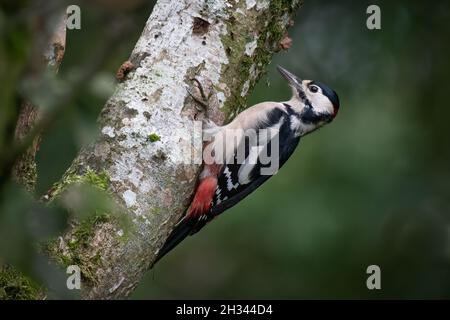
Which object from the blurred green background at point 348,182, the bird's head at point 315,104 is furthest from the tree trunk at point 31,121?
the blurred green background at point 348,182

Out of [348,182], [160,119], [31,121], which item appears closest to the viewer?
[31,121]

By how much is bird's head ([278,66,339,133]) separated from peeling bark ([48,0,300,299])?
680mm

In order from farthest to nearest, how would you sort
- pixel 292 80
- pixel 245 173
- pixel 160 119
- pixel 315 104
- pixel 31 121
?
pixel 292 80
pixel 315 104
pixel 245 173
pixel 160 119
pixel 31 121

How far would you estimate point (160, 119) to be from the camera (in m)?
3.76

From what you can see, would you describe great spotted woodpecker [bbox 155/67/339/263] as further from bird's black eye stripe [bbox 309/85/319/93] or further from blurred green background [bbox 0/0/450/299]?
blurred green background [bbox 0/0/450/299]

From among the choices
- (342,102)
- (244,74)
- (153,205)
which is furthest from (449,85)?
(153,205)

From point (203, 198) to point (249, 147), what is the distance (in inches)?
23.6

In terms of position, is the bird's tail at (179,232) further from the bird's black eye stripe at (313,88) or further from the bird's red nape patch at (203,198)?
the bird's black eye stripe at (313,88)

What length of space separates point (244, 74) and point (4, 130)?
2.47 metres

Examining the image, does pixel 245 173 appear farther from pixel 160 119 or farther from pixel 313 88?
pixel 160 119

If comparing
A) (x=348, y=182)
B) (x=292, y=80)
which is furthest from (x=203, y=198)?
Result: (x=348, y=182)

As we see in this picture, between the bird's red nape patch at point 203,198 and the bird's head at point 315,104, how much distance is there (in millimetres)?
885
